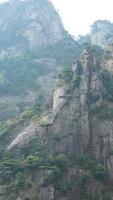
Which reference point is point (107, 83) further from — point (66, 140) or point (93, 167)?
point (93, 167)

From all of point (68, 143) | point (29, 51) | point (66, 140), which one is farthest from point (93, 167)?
point (29, 51)

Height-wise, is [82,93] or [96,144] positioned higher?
[82,93]

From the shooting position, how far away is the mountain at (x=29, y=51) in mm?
82438

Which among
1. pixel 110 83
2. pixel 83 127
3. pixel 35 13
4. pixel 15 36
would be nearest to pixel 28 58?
pixel 15 36

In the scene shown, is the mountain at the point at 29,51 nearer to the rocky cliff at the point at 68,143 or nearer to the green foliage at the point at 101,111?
the rocky cliff at the point at 68,143

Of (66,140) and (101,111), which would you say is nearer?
(66,140)

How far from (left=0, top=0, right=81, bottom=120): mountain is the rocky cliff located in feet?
54.2

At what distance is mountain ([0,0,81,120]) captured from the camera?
82438mm

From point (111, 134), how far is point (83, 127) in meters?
3.16

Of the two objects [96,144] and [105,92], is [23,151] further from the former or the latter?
[105,92]

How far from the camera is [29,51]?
332ft

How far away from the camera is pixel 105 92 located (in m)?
56.4

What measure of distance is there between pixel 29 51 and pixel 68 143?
51577mm

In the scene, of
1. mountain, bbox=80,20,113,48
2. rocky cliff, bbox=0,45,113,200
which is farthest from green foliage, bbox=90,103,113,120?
mountain, bbox=80,20,113,48
